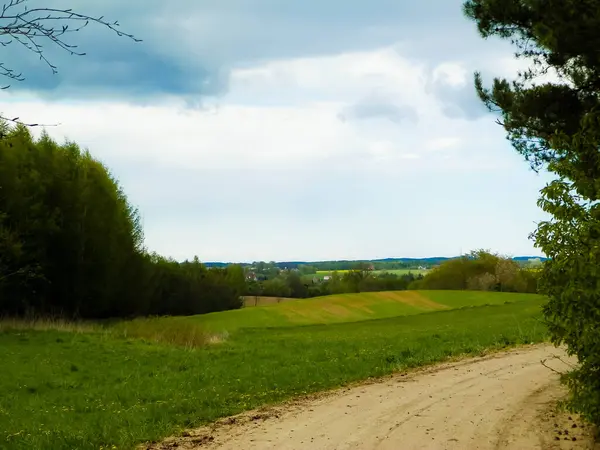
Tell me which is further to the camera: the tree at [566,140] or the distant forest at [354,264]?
the distant forest at [354,264]

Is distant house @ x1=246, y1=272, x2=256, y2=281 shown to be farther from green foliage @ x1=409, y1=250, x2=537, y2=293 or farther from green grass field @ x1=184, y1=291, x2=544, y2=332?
green grass field @ x1=184, y1=291, x2=544, y2=332

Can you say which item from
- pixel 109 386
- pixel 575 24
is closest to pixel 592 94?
pixel 575 24

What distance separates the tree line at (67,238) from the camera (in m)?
37.1

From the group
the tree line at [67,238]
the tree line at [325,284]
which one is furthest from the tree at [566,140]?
the tree line at [325,284]

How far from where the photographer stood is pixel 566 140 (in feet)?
29.4

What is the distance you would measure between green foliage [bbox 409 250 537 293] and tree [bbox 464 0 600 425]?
73.4 m

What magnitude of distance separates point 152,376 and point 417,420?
847cm

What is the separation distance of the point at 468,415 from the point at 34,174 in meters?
33.6

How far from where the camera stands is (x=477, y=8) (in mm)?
12594

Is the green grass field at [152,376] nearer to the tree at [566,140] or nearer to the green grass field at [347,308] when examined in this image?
the tree at [566,140]

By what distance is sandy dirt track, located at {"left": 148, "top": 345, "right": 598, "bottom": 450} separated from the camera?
886cm

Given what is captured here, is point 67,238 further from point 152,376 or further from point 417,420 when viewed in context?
point 417,420

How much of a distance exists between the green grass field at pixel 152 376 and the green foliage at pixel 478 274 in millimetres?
58961

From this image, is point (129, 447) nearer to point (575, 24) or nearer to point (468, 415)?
point (468, 415)
